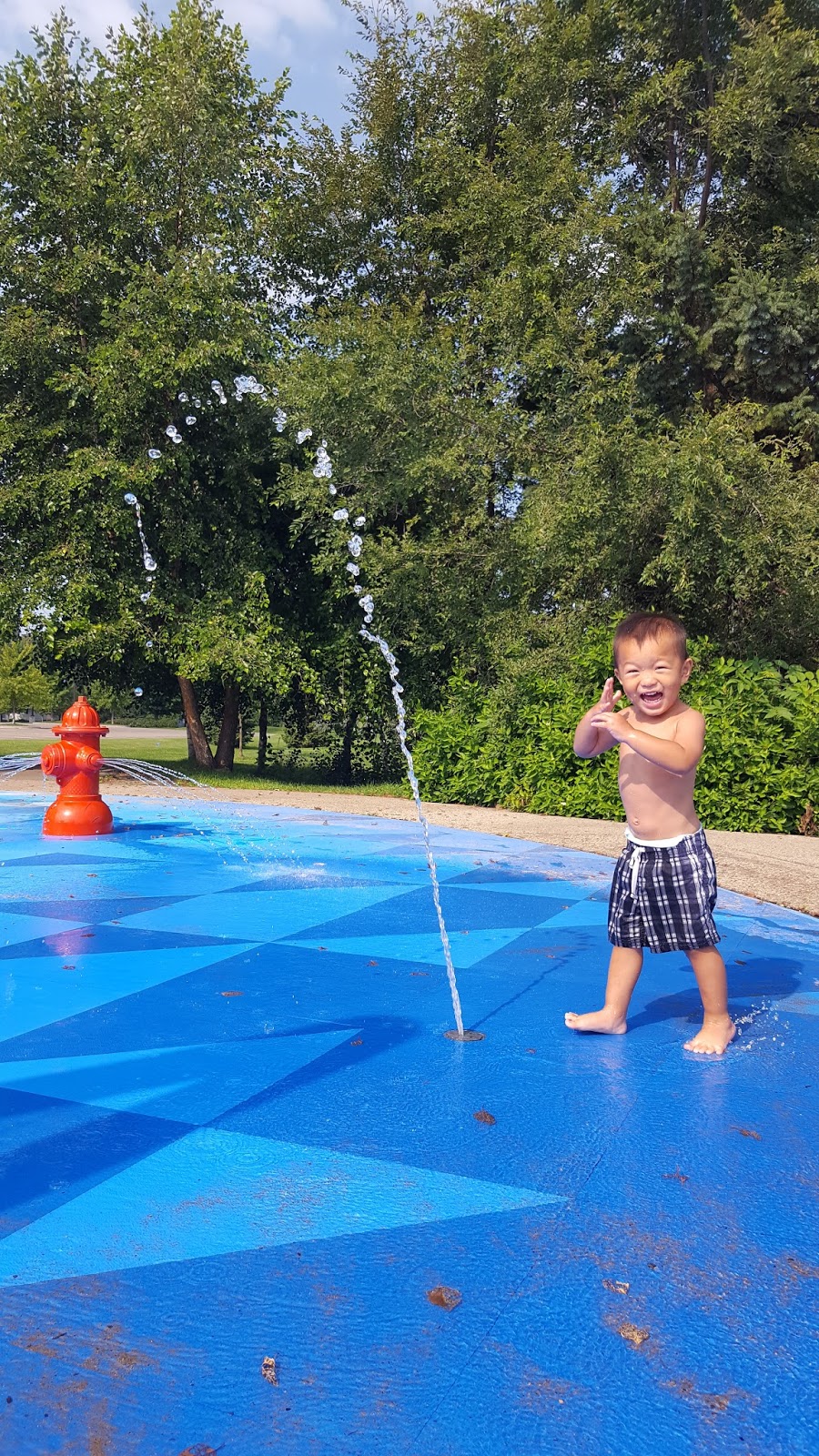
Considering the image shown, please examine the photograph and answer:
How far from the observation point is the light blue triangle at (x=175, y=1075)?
304 cm

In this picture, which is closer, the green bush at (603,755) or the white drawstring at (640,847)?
the white drawstring at (640,847)

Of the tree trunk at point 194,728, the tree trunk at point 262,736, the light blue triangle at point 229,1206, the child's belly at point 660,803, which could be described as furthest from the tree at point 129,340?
the light blue triangle at point 229,1206

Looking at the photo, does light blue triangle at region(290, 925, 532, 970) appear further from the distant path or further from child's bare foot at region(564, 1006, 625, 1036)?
the distant path

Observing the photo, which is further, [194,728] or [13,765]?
[13,765]

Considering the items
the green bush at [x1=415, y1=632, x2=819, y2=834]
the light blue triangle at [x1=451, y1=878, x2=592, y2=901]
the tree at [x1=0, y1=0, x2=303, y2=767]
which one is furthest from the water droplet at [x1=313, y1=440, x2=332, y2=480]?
the light blue triangle at [x1=451, y1=878, x2=592, y2=901]

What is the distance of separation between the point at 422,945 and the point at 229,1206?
2750 mm

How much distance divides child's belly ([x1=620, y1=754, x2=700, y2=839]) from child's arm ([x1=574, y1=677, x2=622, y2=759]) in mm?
155

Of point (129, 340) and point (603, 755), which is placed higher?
point (129, 340)

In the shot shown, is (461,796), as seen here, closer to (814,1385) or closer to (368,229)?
(814,1385)

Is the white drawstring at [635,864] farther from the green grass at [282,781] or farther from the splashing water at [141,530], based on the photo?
the splashing water at [141,530]

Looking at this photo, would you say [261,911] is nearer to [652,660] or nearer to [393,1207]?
[652,660]

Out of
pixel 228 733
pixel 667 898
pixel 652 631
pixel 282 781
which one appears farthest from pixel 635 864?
pixel 228 733

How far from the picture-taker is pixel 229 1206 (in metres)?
2.42

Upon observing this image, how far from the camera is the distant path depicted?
267 inches
